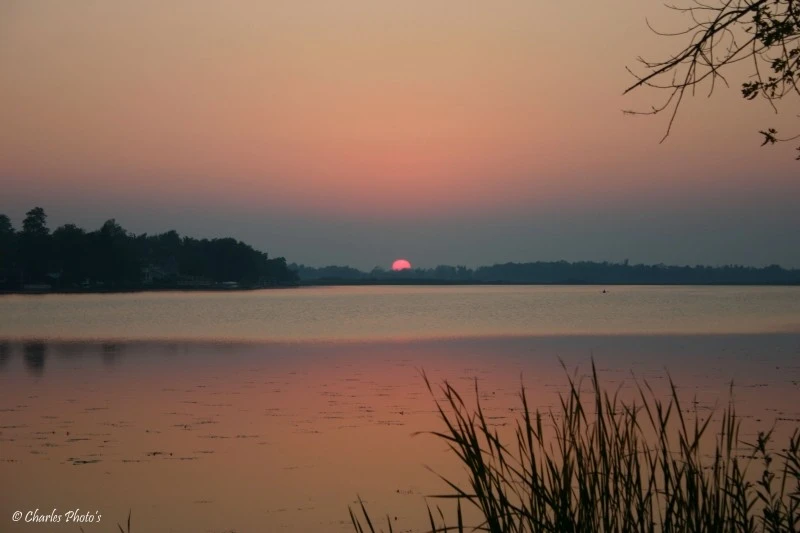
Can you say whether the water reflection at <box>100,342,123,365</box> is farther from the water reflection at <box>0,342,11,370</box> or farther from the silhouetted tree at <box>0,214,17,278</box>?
the silhouetted tree at <box>0,214,17,278</box>

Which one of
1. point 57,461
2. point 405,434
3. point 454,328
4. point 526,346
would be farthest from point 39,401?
point 454,328

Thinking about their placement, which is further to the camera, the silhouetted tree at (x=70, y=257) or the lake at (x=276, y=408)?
the silhouetted tree at (x=70, y=257)

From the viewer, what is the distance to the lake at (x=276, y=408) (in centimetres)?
1170

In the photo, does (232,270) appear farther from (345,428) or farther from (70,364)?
(345,428)

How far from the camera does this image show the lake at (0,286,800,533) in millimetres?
11703

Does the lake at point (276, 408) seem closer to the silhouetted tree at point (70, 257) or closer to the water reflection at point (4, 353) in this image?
the water reflection at point (4, 353)

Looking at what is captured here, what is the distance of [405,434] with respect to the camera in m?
15.8

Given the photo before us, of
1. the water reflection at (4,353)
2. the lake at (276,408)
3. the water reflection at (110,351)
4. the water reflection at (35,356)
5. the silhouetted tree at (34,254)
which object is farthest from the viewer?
the silhouetted tree at (34,254)

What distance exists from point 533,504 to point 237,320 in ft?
174

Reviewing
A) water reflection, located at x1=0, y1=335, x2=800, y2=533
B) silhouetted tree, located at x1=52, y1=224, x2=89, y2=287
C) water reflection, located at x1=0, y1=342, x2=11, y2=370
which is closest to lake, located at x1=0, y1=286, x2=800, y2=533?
water reflection, located at x1=0, y1=335, x2=800, y2=533

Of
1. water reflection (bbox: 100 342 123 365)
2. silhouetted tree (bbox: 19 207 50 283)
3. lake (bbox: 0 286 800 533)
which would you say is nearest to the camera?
lake (bbox: 0 286 800 533)

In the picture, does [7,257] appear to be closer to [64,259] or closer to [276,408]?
[64,259]

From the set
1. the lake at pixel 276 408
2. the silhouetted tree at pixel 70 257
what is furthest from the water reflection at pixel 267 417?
the silhouetted tree at pixel 70 257

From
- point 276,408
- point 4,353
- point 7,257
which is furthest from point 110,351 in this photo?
Answer: point 7,257
